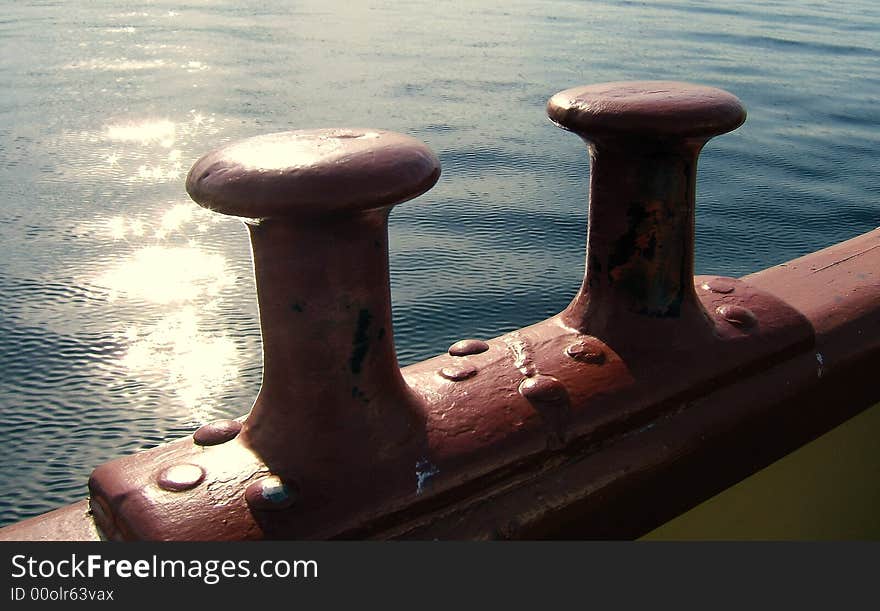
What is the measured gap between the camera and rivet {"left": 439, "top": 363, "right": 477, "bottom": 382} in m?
1.23

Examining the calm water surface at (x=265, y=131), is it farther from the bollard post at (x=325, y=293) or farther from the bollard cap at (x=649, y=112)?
Answer: the bollard cap at (x=649, y=112)

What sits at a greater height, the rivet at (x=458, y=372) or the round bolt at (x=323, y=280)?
the round bolt at (x=323, y=280)

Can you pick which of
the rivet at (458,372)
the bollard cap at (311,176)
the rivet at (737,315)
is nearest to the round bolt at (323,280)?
the bollard cap at (311,176)

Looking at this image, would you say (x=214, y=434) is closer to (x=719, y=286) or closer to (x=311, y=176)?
(x=311, y=176)

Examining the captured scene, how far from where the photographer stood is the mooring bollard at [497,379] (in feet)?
3.18

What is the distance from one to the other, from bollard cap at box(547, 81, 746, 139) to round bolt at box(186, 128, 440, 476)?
1.12 ft

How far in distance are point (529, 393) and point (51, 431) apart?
100cm

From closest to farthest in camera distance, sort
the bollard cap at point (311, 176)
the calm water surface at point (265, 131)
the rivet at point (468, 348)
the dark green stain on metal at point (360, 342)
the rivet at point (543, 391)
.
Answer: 1. the bollard cap at point (311, 176)
2. the dark green stain on metal at point (360, 342)
3. the rivet at point (543, 391)
4. the rivet at point (468, 348)
5. the calm water surface at point (265, 131)

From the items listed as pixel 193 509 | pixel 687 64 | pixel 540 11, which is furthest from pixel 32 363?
pixel 540 11

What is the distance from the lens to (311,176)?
0.93 m

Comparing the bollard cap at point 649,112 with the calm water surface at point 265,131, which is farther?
the calm water surface at point 265,131

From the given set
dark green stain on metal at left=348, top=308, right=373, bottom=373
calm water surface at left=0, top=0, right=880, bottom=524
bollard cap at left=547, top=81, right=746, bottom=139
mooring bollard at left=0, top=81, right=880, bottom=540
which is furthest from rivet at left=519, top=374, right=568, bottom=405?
calm water surface at left=0, top=0, right=880, bottom=524

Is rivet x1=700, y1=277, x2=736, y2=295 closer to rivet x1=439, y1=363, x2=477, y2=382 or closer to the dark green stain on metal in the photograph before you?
rivet x1=439, y1=363, x2=477, y2=382

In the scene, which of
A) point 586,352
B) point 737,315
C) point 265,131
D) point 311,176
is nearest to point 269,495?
point 311,176
